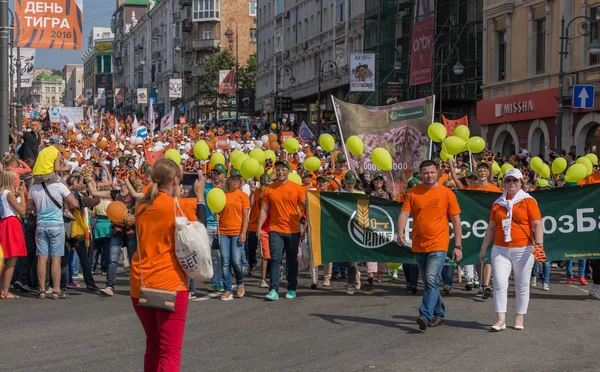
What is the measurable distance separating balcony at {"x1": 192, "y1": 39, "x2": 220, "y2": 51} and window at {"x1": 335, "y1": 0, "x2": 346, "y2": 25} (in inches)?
1801

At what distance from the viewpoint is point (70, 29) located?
16609 millimetres

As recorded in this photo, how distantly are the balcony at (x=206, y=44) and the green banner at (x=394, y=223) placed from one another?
92054 millimetres

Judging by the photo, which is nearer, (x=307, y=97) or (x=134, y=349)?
(x=134, y=349)

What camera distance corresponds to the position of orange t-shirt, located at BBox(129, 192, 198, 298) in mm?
6445

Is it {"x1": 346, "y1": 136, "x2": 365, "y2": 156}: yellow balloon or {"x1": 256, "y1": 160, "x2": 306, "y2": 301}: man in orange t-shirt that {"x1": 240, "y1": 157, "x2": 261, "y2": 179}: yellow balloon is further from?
{"x1": 346, "y1": 136, "x2": 365, "y2": 156}: yellow balloon

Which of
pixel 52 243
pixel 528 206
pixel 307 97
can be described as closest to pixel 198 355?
pixel 528 206

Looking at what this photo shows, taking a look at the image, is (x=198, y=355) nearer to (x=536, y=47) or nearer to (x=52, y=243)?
(x=52, y=243)

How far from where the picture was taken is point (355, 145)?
16844 mm

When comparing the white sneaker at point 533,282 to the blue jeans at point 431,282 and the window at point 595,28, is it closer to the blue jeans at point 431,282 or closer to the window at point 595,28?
the blue jeans at point 431,282

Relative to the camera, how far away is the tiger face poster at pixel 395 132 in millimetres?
18016

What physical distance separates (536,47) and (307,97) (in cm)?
3203

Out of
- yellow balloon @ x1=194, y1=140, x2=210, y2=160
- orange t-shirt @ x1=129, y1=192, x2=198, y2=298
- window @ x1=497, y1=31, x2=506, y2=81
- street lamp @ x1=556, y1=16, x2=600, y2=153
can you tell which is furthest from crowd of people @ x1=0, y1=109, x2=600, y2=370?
window @ x1=497, y1=31, x2=506, y2=81

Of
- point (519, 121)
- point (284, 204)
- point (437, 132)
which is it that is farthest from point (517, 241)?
point (519, 121)

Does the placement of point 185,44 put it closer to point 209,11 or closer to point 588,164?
point 209,11
